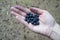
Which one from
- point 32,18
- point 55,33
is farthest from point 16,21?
point 55,33

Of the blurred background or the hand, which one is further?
the blurred background

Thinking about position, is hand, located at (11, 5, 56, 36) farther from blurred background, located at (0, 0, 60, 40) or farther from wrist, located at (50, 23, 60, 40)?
blurred background, located at (0, 0, 60, 40)

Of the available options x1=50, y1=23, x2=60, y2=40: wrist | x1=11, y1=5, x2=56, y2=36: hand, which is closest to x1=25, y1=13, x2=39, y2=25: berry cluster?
x1=11, y1=5, x2=56, y2=36: hand

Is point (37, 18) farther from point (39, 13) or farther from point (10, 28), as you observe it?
point (10, 28)

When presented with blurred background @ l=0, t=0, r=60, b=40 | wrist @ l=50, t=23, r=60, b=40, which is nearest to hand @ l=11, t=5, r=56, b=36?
wrist @ l=50, t=23, r=60, b=40

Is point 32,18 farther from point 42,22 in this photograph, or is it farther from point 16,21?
point 16,21

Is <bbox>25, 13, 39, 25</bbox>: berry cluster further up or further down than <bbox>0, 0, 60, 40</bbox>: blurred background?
further up
